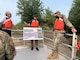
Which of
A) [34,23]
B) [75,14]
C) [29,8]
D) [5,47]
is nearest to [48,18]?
[29,8]

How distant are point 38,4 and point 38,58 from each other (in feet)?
57.3

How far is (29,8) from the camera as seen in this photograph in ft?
87.4

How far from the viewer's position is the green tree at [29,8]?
26.3 m

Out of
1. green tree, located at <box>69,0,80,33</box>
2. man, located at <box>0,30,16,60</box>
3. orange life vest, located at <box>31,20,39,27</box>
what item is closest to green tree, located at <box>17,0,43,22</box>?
green tree, located at <box>69,0,80,33</box>

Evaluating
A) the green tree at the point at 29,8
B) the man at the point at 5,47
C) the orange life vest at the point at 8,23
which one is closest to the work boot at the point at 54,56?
the orange life vest at the point at 8,23

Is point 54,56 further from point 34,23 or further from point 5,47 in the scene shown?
point 5,47

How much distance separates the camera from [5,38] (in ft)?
13.1

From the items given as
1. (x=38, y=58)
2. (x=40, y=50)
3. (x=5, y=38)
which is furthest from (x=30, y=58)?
(x=5, y=38)

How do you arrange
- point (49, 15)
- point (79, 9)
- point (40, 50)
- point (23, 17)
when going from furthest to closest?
1. point (79, 9)
2. point (49, 15)
3. point (23, 17)
4. point (40, 50)

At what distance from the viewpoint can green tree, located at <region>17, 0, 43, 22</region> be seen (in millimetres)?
26281

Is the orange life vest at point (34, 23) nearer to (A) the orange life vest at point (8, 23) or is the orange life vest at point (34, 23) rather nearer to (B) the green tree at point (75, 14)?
(A) the orange life vest at point (8, 23)

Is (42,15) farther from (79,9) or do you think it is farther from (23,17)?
(79,9)

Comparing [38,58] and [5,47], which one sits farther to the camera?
[38,58]

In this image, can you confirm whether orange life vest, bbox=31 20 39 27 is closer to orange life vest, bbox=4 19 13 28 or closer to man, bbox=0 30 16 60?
orange life vest, bbox=4 19 13 28
